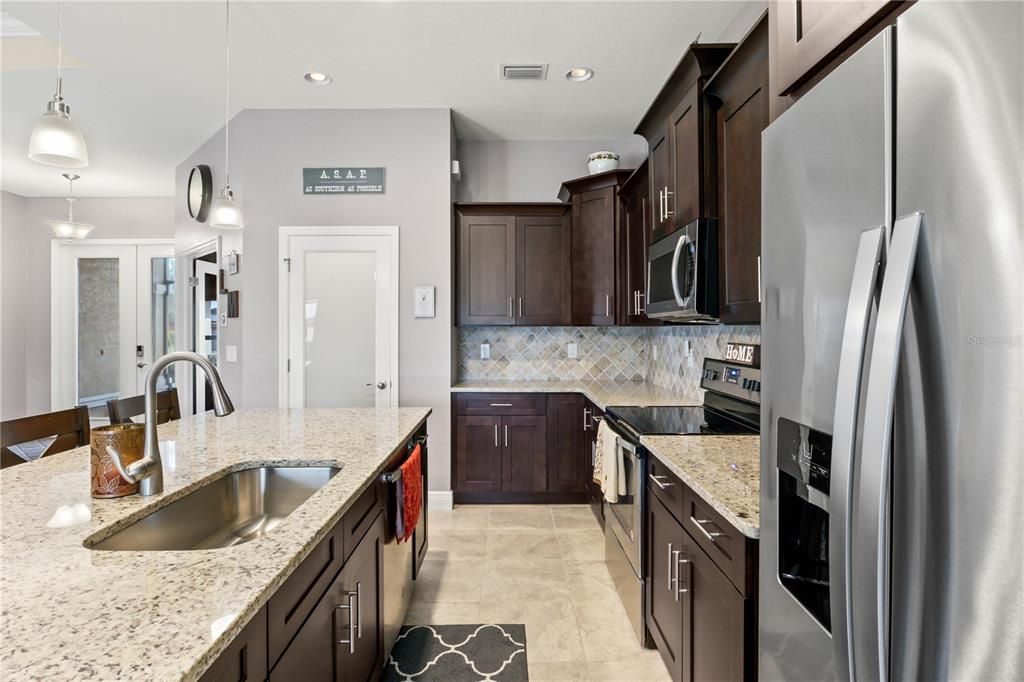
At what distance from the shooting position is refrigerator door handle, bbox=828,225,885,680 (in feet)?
2.12

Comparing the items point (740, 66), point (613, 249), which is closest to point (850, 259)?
point (740, 66)

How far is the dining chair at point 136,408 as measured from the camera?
2.21 m

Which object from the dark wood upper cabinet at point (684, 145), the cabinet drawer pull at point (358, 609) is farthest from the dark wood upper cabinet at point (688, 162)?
the cabinet drawer pull at point (358, 609)

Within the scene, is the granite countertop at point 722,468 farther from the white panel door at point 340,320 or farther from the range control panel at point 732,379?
the white panel door at point 340,320

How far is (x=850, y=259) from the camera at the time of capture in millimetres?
723

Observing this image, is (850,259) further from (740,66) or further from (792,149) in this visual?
(740,66)

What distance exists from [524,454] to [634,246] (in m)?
1.79

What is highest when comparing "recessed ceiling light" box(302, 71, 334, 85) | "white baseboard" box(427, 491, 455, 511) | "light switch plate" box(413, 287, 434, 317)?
"recessed ceiling light" box(302, 71, 334, 85)

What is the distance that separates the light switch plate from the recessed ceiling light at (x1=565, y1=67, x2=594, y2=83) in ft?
5.78

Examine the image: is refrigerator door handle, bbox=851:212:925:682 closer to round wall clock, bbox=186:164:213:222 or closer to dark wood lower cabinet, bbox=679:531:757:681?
dark wood lower cabinet, bbox=679:531:757:681

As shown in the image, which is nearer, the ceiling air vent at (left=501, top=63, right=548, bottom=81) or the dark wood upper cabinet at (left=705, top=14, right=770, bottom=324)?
the dark wood upper cabinet at (left=705, top=14, right=770, bottom=324)

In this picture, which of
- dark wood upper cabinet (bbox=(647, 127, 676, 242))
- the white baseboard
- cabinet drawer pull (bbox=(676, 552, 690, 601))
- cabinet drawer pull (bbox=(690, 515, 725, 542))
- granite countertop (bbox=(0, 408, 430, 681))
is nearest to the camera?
granite countertop (bbox=(0, 408, 430, 681))

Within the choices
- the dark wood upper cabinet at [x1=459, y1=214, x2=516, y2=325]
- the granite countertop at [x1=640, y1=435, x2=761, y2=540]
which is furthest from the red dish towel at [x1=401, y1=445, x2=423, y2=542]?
the dark wood upper cabinet at [x1=459, y1=214, x2=516, y2=325]

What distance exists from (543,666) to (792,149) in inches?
79.8
